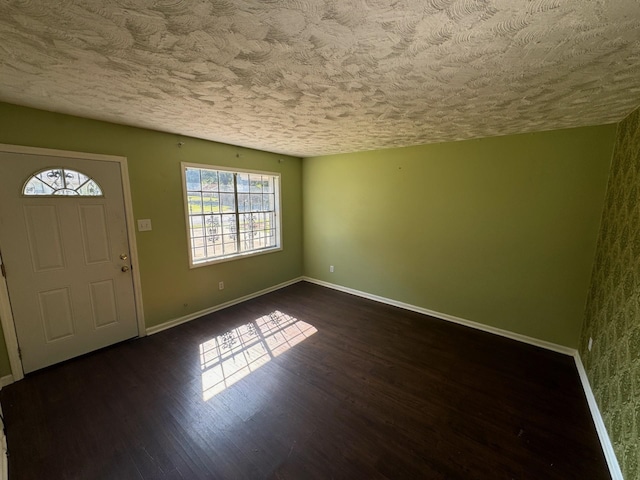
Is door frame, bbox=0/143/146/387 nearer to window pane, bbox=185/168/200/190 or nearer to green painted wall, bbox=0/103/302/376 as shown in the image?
green painted wall, bbox=0/103/302/376

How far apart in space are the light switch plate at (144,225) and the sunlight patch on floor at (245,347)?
150 cm

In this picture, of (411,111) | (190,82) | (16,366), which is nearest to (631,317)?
(411,111)

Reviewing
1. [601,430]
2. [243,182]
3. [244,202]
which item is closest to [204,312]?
[244,202]

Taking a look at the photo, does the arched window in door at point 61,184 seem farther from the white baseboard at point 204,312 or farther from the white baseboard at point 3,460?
the white baseboard at point 3,460

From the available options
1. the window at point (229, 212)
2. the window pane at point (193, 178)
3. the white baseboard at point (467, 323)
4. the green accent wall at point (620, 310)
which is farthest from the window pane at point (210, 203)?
the green accent wall at point (620, 310)

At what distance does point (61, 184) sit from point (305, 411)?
9.85 feet

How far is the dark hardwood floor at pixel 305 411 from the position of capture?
1.56m

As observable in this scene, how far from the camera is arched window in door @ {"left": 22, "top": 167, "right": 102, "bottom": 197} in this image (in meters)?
2.19

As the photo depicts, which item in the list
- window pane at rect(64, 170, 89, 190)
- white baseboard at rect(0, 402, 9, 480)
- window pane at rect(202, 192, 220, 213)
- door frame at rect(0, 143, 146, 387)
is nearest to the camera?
white baseboard at rect(0, 402, 9, 480)

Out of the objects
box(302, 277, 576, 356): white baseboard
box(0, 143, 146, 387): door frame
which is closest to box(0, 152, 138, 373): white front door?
box(0, 143, 146, 387): door frame

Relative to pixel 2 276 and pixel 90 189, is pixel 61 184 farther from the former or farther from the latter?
pixel 2 276

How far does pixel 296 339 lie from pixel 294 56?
2.71 metres

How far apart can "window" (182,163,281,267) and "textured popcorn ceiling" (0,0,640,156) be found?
3.93ft

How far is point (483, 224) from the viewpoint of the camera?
3066mm
